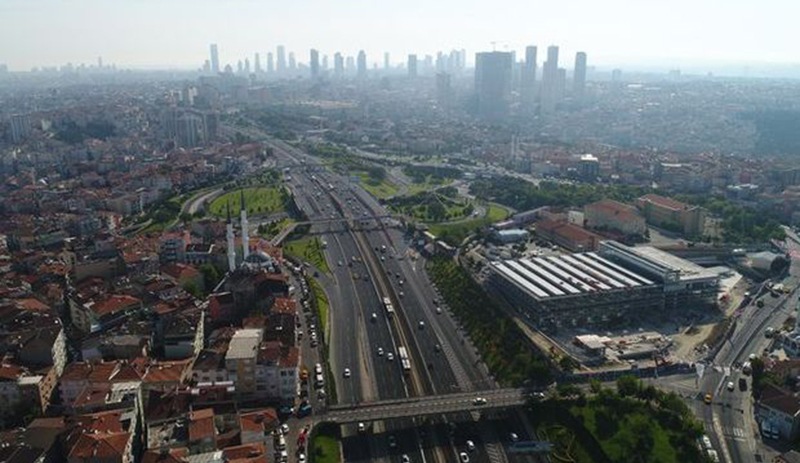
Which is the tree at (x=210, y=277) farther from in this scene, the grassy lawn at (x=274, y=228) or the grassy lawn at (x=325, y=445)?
the grassy lawn at (x=325, y=445)

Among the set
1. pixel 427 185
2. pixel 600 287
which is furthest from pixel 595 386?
pixel 427 185

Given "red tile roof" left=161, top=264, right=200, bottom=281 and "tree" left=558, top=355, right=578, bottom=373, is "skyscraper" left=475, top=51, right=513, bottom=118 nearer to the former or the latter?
"red tile roof" left=161, top=264, right=200, bottom=281

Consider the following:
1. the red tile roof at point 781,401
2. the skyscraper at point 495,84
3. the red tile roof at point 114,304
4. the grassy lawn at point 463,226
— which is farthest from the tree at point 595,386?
the skyscraper at point 495,84

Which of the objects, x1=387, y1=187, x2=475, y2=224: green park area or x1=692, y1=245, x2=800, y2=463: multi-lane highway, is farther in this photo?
x1=387, y1=187, x2=475, y2=224: green park area

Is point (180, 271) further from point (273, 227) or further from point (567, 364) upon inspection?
point (567, 364)

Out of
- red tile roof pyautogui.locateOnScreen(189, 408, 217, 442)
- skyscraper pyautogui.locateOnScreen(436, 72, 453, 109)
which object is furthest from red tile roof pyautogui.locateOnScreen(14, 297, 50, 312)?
skyscraper pyautogui.locateOnScreen(436, 72, 453, 109)

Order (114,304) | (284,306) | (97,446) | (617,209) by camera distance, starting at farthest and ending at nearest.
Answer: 1. (617,209)
2. (284,306)
3. (114,304)
4. (97,446)

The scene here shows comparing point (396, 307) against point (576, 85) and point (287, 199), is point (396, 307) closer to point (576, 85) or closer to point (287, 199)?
point (287, 199)
